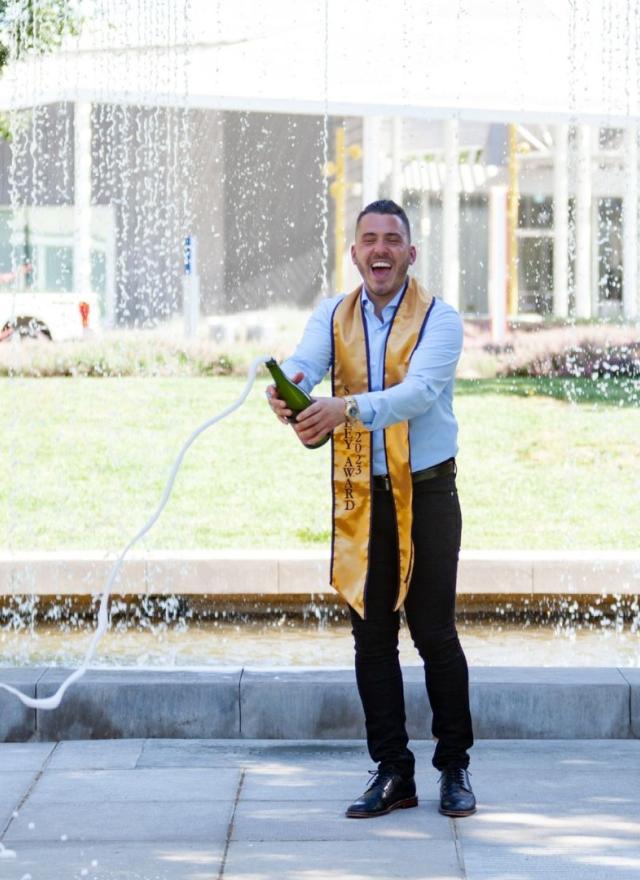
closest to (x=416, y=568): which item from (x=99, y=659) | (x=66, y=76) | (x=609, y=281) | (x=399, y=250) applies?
(x=399, y=250)

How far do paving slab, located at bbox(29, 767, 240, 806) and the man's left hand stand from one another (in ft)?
4.10

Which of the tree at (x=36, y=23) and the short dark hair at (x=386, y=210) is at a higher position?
the tree at (x=36, y=23)

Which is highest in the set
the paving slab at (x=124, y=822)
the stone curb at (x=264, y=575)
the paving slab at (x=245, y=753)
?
the stone curb at (x=264, y=575)

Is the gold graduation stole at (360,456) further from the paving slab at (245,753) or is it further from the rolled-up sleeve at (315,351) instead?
the paving slab at (245,753)

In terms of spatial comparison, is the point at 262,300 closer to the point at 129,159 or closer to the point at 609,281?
the point at 129,159

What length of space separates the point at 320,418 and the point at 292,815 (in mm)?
1203

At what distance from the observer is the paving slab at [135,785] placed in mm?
5133

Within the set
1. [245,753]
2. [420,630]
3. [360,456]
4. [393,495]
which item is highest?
[360,456]

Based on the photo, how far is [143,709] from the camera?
586cm

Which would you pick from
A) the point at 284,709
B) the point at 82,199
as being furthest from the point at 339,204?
the point at 284,709

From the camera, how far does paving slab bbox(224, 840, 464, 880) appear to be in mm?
4371

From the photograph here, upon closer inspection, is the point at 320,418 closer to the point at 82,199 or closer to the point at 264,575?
the point at 264,575

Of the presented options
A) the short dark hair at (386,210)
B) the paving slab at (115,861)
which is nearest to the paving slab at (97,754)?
the paving slab at (115,861)

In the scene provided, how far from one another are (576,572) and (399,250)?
3396 millimetres
